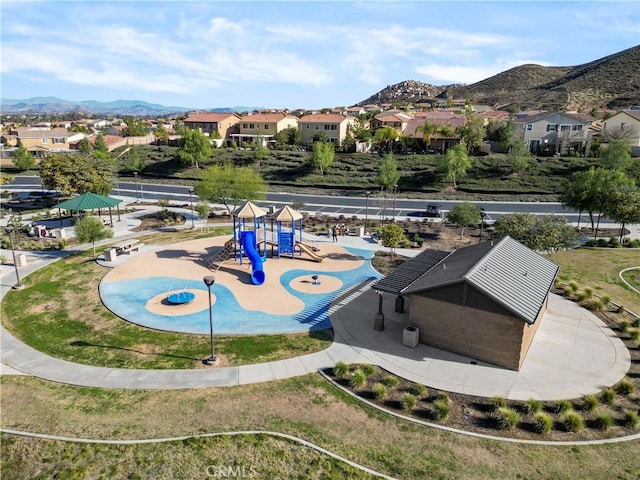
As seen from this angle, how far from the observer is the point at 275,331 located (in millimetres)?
22359

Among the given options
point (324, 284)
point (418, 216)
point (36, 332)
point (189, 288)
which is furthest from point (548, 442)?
point (418, 216)

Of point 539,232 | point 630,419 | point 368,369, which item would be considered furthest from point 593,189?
point 368,369

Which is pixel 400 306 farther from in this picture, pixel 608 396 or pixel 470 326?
pixel 608 396

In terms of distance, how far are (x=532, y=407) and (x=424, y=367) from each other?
14.9ft

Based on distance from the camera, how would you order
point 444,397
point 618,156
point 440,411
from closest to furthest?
point 440,411, point 444,397, point 618,156

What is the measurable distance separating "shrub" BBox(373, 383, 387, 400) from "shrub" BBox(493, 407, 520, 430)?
4105 millimetres

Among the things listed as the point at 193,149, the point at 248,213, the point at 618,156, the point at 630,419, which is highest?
the point at 193,149

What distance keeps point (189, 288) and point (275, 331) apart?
879 cm

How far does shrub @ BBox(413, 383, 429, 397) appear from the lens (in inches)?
663

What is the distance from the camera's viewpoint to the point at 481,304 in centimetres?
1895

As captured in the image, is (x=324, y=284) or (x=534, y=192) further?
(x=534, y=192)

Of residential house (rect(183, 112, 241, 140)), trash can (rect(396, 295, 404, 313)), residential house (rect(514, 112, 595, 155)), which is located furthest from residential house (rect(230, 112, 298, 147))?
trash can (rect(396, 295, 404, 313))

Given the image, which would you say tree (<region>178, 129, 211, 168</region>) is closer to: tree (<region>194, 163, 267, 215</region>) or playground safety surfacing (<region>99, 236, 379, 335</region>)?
tree (<region>194, 163, 267, 215</region>)

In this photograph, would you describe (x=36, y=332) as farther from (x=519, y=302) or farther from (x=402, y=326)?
(x=519, y=302)
